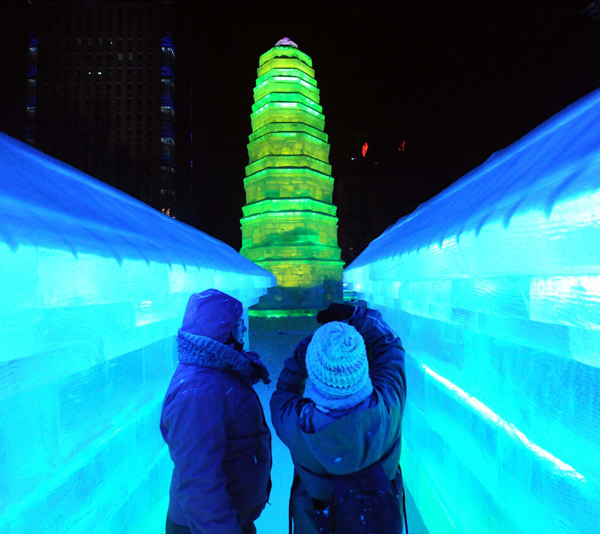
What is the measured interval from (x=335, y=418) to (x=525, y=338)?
77 centimetres

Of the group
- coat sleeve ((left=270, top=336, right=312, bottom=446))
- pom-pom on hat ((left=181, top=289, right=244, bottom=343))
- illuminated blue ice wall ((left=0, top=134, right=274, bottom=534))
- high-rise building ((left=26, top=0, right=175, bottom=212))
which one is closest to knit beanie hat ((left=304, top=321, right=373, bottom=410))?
coat sleeve ((left=270, top=336, right=312, bottom=446))

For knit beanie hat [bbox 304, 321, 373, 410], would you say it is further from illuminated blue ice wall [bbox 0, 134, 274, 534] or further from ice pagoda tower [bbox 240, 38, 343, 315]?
ice pagoda tower [bbox 240, 38, 343, 315]

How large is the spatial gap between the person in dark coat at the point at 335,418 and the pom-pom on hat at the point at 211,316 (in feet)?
1.36

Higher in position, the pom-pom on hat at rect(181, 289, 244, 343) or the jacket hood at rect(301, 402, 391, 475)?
the pom-pom on hat at rect(181, 289, 244, 343)

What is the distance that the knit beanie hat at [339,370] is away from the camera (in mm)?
1409

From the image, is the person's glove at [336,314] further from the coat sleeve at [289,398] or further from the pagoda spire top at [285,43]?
the pagoda spire top at [285,43]

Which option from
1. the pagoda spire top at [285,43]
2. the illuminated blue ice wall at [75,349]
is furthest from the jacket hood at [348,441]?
the pagoda spire top at [285,43]

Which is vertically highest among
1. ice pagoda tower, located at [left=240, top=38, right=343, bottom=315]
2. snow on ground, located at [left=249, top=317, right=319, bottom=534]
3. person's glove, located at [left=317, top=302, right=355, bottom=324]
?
ice pagoda tower, located at [left=240, top=38, right=343, bottom=315]

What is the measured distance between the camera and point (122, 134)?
1277 inches

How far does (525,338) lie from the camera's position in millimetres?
1344

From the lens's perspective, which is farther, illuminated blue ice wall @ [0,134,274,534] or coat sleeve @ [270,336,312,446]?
coat sleeve @ [270,336,312,446]

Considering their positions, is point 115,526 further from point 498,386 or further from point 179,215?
point 179,215

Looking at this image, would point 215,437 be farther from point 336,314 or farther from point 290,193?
point 290,193

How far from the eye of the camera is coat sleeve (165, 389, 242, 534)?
1.55 m
